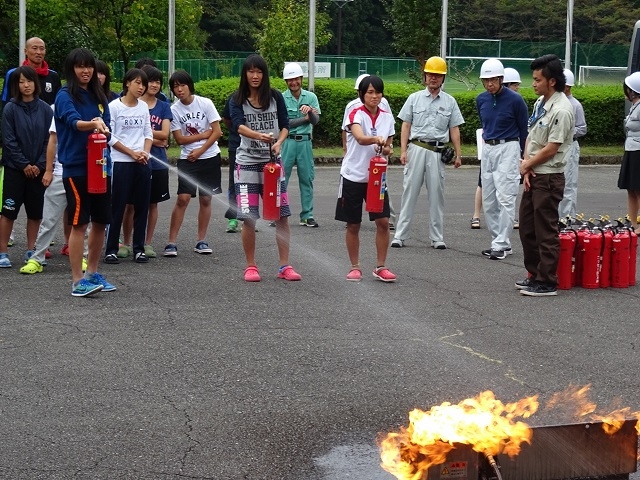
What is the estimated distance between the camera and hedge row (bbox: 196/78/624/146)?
24922 mm

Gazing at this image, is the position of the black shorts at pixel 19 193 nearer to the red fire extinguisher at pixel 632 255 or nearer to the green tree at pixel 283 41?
the red fire extinguisher at pixel 632 255

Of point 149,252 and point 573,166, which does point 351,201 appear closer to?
point 149,252

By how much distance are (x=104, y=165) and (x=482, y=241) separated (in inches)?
211

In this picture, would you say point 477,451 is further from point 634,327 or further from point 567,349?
point 634,327

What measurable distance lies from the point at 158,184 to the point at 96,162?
2.43 meters

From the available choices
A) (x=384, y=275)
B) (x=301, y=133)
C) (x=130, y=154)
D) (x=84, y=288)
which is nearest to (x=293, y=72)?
(x=301, y=133)

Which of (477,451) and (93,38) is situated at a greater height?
(93,38)

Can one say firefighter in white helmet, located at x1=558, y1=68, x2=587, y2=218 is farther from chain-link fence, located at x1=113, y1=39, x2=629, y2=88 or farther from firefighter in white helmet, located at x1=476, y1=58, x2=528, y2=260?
chain-link fence, located at x1=113, y1=39, x2=629, y2=88

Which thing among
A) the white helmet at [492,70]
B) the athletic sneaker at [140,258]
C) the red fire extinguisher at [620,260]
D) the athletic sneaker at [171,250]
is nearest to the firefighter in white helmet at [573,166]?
the white helmet at [492,70]

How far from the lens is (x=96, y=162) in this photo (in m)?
8.48

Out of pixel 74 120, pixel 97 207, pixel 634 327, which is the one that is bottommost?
pixel 634 327

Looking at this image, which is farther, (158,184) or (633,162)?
(633,162)

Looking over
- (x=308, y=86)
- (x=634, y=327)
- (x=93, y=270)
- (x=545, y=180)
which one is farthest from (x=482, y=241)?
(x=308, y=86)

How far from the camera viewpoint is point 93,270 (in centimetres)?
887
